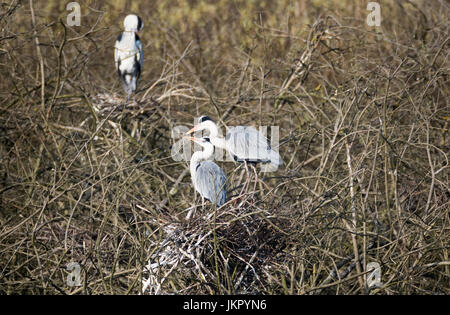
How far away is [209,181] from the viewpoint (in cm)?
423

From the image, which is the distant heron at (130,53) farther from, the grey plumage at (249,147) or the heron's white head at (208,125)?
the grey plumage at (249,147)

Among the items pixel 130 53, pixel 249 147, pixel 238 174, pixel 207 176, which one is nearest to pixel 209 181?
pixel 207 176

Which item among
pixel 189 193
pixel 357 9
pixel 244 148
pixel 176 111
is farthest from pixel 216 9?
pixel 244 148

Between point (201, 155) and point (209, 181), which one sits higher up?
point (201, 155)

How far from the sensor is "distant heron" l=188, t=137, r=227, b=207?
13.6 feet

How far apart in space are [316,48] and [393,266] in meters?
2.68

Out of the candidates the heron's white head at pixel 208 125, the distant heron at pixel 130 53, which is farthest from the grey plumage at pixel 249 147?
the distant heron at pixel 130 53

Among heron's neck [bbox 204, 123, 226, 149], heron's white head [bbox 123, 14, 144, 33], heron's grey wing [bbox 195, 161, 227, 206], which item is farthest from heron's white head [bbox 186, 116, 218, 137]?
heron's white head [bbox 123, 14, 144, 33]

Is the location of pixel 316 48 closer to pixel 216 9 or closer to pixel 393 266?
pixel 393 266

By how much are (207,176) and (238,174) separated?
109 cm

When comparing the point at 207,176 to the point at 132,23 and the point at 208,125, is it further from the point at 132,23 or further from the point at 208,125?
the point at 132,23

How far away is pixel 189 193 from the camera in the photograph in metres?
5.29

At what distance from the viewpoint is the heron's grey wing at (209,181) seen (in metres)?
4.14
